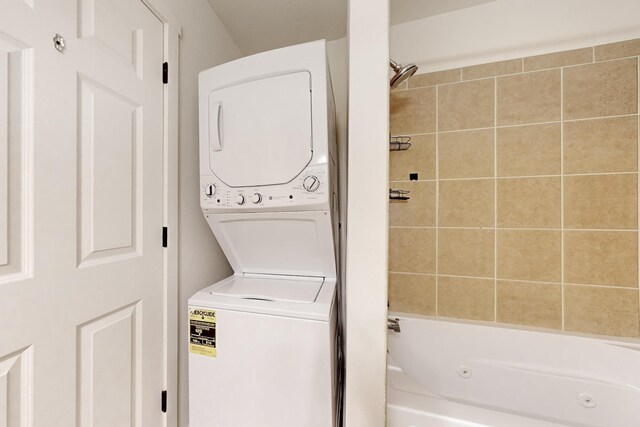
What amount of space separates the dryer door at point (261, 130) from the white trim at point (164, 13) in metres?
0.40

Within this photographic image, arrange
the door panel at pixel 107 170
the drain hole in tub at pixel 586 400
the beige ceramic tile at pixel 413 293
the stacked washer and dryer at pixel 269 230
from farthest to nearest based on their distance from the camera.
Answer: the beige ceramic tile at pixel 413 293 → the drain hole in tub at pixel 586 400 → the stacked washer and dryer at pixel 269 230 → the door panel at pixel 107 170

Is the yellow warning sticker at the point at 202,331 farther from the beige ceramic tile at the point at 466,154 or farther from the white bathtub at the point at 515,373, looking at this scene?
the beige ceramic tile at the point at 466,154

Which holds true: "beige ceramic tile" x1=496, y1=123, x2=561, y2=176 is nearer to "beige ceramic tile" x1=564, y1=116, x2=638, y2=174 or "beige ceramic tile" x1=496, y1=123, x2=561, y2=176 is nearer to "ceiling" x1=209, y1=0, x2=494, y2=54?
"beige ceramic tile" x1=564, y1=116, x2=638, y2=174

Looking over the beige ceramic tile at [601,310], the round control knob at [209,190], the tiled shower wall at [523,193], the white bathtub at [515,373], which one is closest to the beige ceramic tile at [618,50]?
the tiled shower wall at [523,193]

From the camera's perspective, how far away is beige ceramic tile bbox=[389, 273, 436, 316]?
1.73m

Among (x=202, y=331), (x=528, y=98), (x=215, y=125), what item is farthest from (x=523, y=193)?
(x=202, y=331)

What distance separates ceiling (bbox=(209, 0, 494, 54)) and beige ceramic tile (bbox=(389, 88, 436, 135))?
48 centimetres

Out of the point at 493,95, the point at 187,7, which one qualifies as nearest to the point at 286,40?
the point at 187,7

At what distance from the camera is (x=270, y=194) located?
1.13 metres

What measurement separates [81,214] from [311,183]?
0.82 meters

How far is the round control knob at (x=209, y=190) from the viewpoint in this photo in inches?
47.9

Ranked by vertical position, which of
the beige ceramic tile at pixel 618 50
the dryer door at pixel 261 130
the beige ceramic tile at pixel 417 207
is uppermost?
the beige ceramic tile at pixel 618 50

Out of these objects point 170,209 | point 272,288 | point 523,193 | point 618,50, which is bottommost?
point 272,288

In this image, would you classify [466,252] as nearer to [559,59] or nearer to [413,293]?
[413,293]
